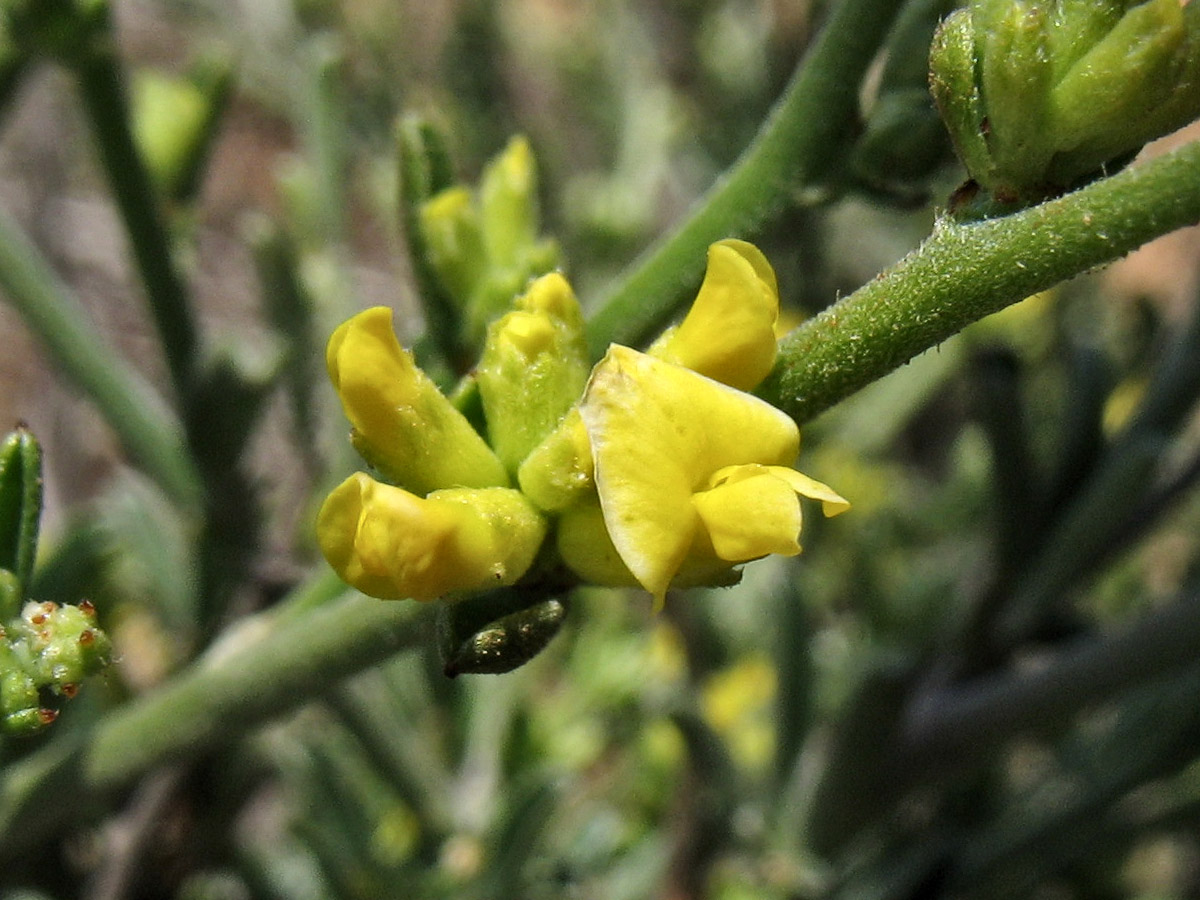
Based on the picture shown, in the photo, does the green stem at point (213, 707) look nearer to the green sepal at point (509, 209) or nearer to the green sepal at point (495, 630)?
the green sepal at point (495, 630)

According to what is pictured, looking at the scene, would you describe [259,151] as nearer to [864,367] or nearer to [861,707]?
[861,707]

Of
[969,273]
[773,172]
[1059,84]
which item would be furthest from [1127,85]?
[773,172]

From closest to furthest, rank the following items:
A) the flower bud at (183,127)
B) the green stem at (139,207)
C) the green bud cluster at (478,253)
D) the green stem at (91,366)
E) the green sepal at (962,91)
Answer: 1. the green sepal at (962,91)
2. the green bud cluster at (478,253)
3. the green stem at (139,207)
4. the green stem at (91,366)
5. the flower bud at (183,127)

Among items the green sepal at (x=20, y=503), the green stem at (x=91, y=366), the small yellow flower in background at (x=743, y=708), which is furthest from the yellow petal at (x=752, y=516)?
the small yellow flower in background at (x=743, y=708)

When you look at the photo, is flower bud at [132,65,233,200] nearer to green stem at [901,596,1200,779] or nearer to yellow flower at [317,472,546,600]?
yellow flower at [317,472,546,600]

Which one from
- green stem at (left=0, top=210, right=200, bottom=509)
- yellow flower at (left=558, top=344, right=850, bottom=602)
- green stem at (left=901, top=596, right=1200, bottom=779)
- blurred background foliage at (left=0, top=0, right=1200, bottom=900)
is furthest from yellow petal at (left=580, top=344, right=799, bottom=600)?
green stem at (left=0, top=210, right=200, bottom=509)

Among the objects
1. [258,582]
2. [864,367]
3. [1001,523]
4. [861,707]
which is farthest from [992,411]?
[258,582]
